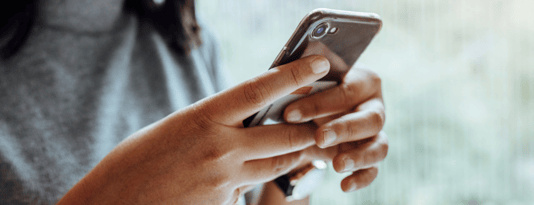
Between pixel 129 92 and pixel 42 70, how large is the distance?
0.55ft

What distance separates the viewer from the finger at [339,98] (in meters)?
0.48

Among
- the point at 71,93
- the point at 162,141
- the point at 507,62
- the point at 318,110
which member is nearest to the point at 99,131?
the point at 71,93

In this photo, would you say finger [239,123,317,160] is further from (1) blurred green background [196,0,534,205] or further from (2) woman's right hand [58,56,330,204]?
(1) blurred green background [196,0,534,205]

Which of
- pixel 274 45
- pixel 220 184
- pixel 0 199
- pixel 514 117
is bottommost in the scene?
Answer: pixel 514 117

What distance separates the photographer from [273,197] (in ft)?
2.21

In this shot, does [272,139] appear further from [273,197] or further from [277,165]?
[273,197]

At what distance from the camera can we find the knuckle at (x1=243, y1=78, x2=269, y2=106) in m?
0.38

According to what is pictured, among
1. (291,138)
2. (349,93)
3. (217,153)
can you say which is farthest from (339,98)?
(217,153)

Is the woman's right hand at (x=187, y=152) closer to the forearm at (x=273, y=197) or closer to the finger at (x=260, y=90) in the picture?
the finger at (x=260, y=90)

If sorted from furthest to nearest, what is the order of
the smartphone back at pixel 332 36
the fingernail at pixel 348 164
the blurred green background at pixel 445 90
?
the blurred green background at pixel 445 90
the fingernail at pixel 348 164
the smartphone back at pixel 332 36

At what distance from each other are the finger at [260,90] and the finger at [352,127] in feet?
0.32

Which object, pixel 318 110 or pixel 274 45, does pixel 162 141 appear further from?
pixel 274 45

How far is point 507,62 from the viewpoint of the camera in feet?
2.55

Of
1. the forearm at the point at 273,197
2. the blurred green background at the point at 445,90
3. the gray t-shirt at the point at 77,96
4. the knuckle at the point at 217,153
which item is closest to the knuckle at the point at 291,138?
the knuckle at the point at 217,153
